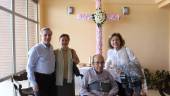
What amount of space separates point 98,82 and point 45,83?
62cm

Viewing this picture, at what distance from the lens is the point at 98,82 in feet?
11.1

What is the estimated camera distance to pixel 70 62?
370cm

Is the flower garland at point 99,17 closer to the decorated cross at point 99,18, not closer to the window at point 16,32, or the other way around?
the decorated cross at point 99,18

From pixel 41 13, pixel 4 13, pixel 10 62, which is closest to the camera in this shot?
pixel 4 13

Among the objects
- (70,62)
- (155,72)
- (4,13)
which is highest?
(4,13)

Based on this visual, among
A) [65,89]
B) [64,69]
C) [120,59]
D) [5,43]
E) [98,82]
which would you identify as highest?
[5,43]

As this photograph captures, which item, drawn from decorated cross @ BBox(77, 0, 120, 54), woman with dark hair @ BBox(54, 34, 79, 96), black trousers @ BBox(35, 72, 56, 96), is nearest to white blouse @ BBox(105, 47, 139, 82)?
woman with dark hair @ BBox(54, 34, 79, 96)

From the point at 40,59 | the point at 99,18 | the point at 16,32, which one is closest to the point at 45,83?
the point at 40,59

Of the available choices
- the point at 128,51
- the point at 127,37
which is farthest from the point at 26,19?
the point at 128,51

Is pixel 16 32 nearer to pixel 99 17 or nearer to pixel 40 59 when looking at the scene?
pixel 99 17

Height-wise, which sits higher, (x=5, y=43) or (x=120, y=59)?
(x=5, y=43)

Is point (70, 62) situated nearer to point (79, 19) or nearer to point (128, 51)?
point (128, 51)

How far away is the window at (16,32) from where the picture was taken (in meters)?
4.77

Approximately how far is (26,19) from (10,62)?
5.12ft
